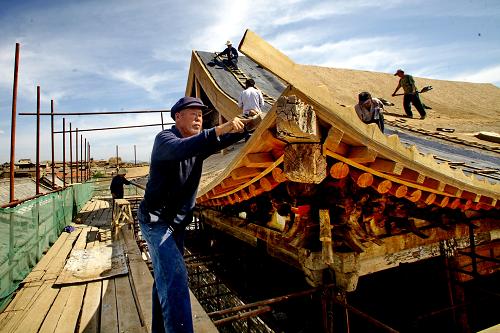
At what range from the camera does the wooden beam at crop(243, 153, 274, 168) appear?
8.34 ft

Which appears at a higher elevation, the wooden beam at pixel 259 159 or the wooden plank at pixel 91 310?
the wooden beam at pixel 259 159

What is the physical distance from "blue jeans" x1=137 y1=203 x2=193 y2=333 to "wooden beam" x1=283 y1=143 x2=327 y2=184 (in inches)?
40.3

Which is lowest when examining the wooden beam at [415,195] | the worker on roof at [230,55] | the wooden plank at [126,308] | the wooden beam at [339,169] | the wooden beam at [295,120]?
the wooden plank at [126,308]

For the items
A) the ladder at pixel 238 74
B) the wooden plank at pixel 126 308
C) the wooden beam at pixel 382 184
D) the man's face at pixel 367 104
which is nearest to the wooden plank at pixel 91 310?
the wooden plank at pixel 126 308

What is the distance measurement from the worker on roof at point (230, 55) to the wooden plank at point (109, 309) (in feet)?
28.7

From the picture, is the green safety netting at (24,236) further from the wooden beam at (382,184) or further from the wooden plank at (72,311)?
the wooden beam at (382,184)

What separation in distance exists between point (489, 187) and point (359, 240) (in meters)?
1.42

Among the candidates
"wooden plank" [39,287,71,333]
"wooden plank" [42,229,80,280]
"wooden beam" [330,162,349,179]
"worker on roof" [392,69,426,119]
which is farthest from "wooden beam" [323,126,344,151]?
"worker on roof" [392,69,426,119]

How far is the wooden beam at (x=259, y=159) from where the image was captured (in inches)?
100

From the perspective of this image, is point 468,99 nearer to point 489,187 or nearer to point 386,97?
point 386,97

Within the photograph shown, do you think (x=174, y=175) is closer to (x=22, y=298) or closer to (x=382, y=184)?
(x=382, y=184)

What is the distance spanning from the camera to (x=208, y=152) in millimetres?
1761

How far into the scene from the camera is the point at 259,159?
2.58 meters

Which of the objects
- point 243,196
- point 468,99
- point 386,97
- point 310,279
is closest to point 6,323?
point 243,196
